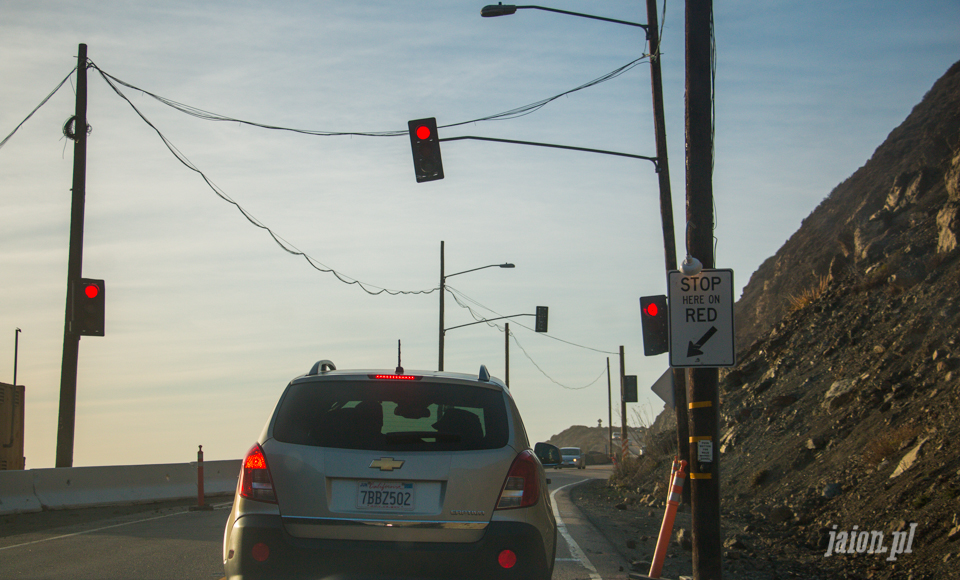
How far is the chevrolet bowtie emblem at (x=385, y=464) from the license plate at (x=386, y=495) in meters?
0.08

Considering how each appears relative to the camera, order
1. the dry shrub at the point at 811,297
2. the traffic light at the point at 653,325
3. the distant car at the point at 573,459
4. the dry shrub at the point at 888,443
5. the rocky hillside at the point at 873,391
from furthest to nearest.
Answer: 1. the distant car at the point at 573,459
2. the dry shrub at the point at 811,297
3. the traffic light at the point at 653,325
4. the dry shrub at the point at 888,443
5. the rocky hillside at the point at 873,391

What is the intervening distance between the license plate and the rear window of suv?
0.21m

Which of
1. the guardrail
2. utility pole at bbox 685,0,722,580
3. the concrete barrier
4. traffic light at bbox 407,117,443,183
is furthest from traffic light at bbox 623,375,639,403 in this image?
utility pole at bbox 685,0,722,580

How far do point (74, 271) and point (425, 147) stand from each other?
7.69 meters

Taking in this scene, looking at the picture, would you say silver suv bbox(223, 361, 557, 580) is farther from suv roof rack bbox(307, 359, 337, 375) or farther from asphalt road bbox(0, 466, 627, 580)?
asphalt road bbox(0, 466, 627, 580)

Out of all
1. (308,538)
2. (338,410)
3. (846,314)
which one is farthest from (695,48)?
(846,314)

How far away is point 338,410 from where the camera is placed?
5.51 m

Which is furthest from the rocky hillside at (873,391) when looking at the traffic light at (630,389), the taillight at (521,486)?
the traffic light at (630,389)

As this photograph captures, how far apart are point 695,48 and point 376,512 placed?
6419 mm

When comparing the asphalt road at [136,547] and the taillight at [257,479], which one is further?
the asphalt road at [136,547]

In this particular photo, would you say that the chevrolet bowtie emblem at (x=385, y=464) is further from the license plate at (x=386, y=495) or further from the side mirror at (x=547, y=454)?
the side mirror at (x=547, y=454)

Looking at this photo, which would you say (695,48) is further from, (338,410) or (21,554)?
(21,554)

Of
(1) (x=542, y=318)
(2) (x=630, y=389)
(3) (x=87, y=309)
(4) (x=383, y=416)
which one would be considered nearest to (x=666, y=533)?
(4) (x=383, y=416)

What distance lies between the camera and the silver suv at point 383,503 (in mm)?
5020
